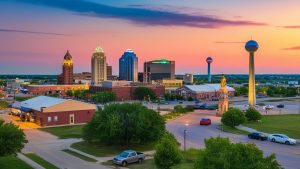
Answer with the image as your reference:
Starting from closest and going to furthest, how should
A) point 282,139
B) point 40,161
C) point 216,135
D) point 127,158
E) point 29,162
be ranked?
point 127,158 → point 29,162 → point 40,161 → point 282,139 → point 216,135

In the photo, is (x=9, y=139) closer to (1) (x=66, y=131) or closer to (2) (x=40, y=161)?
(2) (x=40, y=161)

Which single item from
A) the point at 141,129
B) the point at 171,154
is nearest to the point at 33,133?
the point at 141,129

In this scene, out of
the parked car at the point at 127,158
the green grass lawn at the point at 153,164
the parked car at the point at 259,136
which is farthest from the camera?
the parked car at the point at 259,136

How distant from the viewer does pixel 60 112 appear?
71.8 metres

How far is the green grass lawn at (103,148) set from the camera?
42559 mm

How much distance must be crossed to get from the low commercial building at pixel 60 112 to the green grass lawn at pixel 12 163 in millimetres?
31492

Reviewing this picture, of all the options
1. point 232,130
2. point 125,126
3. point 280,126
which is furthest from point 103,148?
point 280,126

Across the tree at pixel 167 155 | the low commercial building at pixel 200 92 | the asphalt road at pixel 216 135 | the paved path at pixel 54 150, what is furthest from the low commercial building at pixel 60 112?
the low commercial building at pixel 200 92

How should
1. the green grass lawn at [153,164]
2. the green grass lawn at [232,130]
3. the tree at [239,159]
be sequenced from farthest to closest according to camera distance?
the green grass lawn at [232,130], the green grass lawn at [153,164], the tree at [239,159]

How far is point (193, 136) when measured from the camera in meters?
55.7

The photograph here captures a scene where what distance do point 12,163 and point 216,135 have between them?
31.7 meters

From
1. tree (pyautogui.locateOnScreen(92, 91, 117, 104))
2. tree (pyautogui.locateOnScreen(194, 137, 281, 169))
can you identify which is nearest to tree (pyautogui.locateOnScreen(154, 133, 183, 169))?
tree (pyautogui.locateOnScreen(194, 137, 281, 169))

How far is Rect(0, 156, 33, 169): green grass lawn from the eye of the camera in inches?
1401

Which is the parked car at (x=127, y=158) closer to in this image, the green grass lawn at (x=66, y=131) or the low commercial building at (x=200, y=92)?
the green grass lawn at (x=66, y=131)
